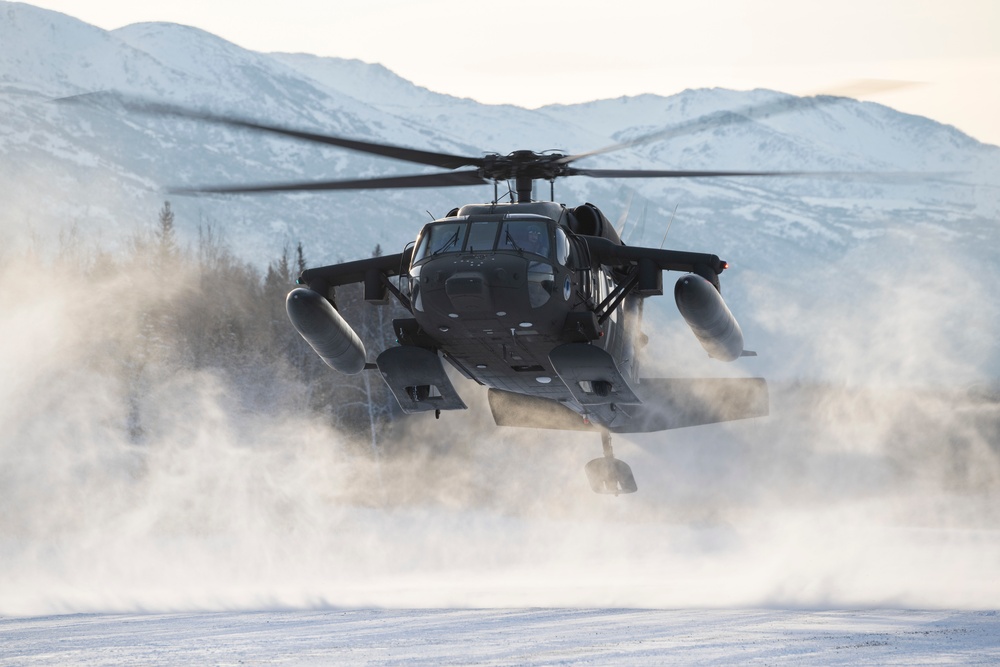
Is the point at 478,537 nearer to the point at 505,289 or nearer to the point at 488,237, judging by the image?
the point at 488,237

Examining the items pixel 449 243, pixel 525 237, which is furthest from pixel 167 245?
pixel 525 237

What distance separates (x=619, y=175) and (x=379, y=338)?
37213 millimetres

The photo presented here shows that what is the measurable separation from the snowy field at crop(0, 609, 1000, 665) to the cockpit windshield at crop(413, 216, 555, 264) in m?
6.80

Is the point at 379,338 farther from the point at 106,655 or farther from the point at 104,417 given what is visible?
the point at 106,655

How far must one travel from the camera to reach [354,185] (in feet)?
58.9

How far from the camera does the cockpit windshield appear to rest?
17.2 metres

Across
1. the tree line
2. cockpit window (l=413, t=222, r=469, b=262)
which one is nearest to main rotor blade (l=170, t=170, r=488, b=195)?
cockpit window (l=413, t=222, r=469, b=262)

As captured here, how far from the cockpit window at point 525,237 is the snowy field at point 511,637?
680 cm

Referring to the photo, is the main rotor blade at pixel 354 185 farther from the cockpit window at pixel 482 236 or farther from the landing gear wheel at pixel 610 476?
the landing gear wheel at pixel 610 476

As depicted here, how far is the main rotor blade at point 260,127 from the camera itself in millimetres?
15594

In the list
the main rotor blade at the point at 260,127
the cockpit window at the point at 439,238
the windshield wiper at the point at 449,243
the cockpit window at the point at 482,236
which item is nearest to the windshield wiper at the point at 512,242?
the cockpit window at the point at 482,236

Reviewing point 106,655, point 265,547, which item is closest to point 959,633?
point 106,655

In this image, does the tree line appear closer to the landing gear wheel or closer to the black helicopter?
the landing gear wheel

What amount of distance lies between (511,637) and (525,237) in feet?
30.1
